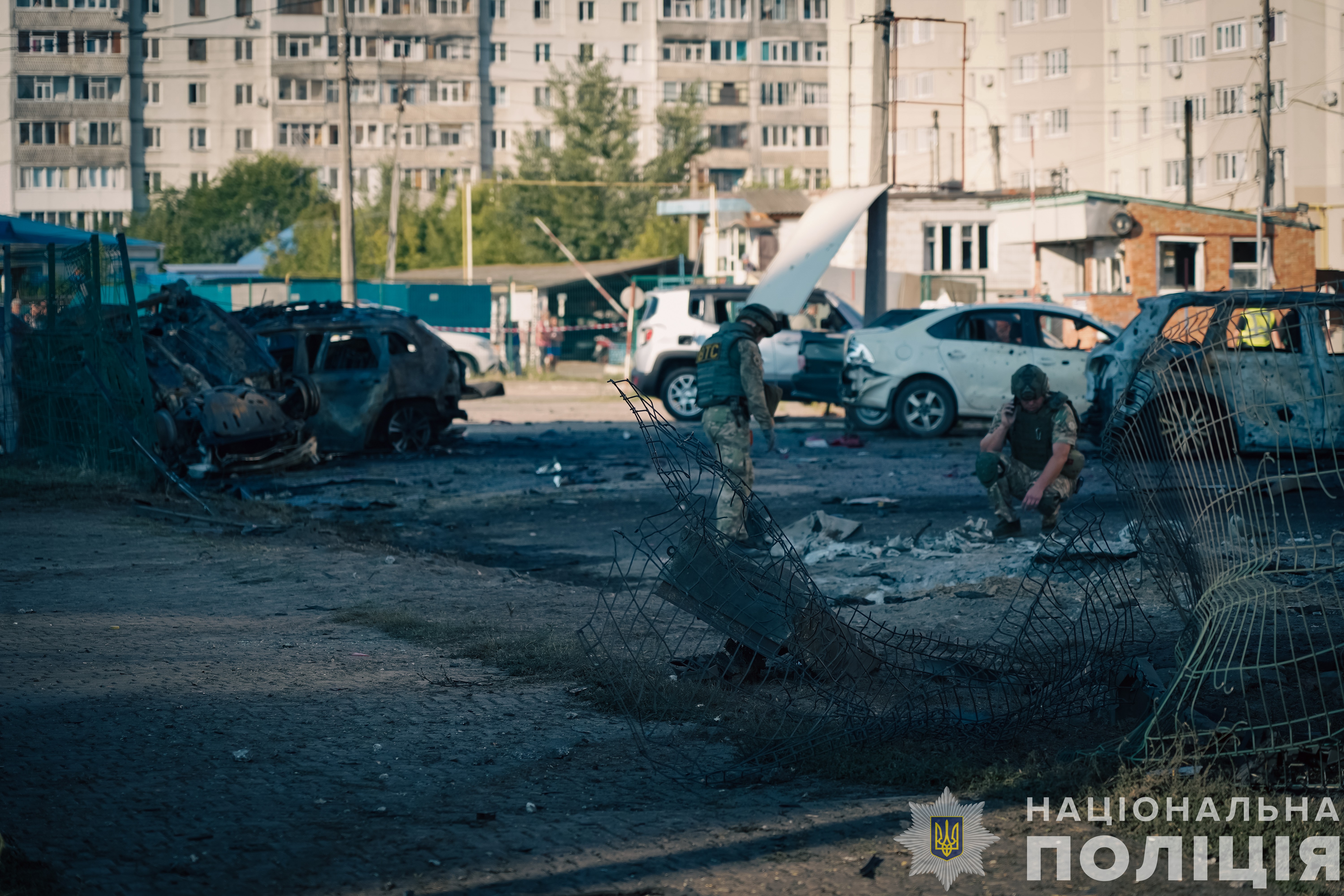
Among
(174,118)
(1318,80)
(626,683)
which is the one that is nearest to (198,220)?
(174,118)

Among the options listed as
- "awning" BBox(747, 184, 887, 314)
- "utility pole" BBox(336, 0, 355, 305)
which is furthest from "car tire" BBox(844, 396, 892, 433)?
"utility pole" BBox(336, 0, 355, 305)

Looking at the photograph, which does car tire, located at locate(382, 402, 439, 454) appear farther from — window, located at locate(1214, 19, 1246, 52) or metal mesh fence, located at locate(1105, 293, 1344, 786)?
window, located at locate(1214, 19, 1246, 52)

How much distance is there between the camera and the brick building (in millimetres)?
33875

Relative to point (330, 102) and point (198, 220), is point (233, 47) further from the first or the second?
point (198, 220)

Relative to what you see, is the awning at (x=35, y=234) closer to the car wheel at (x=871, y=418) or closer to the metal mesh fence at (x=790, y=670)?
the car wheel at (x=871, y=418)

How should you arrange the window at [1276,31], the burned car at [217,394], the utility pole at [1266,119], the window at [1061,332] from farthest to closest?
the window at [1276,31]
the utility pole at [1266,119]
the window at [1061,332]
the burned car at [217,394]

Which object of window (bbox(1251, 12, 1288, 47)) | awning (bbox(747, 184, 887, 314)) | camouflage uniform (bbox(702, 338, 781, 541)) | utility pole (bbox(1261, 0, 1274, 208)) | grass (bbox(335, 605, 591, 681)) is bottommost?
grass (bbox(335, 605, 591, 681))

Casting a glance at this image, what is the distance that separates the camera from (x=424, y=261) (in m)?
61.8

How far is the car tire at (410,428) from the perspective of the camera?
15383mm

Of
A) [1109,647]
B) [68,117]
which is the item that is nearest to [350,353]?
[1109,647]

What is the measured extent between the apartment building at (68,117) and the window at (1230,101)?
185 feet

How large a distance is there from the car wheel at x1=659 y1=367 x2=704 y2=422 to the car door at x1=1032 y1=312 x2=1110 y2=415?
5130 mm

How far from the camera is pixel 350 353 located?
1498cm

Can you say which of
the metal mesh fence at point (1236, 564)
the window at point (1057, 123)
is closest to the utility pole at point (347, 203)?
the metal mesh fence at point (1236, 564)
